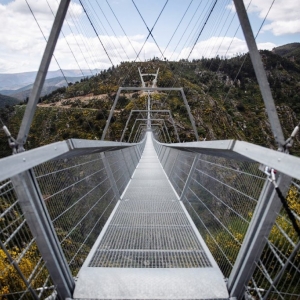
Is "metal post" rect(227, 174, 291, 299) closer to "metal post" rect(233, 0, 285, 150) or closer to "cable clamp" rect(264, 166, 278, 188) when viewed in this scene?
"cable clamp" rect(264, 166, 278, 188)

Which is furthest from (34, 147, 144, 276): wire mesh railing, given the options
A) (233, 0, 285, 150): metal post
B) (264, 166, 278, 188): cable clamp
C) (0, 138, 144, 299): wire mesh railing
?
(233, 0, 285, 150): metal post

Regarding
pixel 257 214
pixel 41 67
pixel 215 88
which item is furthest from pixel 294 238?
pixel 215 88

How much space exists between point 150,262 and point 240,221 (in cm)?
88

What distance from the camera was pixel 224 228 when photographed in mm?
3008

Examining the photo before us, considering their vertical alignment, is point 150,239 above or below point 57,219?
below

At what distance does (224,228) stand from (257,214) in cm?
97

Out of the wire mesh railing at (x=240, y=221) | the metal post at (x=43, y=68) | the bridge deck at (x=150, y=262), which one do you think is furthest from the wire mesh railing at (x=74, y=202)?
the wire mesh railing at (x=240, y=221)

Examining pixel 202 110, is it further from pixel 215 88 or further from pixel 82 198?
pixel 82 198

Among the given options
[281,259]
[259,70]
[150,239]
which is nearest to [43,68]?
[259,70]

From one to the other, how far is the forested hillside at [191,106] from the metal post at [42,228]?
32622 mm

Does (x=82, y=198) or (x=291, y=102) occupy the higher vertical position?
(x=82, y=198)

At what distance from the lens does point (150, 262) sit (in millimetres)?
3023

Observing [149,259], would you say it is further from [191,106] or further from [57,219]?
[191,106]

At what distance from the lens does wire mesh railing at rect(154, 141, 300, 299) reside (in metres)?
1.92
